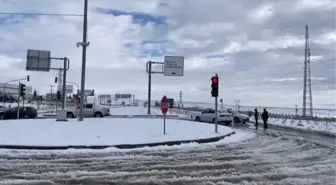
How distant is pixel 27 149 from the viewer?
492 inches

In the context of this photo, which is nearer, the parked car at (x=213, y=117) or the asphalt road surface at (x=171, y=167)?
the asphalt road surface at (x=171, y=167)

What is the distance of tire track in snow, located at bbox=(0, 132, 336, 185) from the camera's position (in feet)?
26.0

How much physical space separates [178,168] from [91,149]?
438 centimetres

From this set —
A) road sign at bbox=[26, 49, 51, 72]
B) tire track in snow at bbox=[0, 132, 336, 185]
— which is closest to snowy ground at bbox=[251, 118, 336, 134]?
tire track in snow at bbox=[0, 132, 336, 185]

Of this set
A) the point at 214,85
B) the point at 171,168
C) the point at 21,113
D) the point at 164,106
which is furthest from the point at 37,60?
the point at 171,168

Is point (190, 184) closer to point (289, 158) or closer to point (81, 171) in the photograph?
point (81, 171)

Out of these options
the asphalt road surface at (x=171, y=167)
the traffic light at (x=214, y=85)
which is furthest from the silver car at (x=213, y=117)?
the asphalt road surface at (x=171, y=167)

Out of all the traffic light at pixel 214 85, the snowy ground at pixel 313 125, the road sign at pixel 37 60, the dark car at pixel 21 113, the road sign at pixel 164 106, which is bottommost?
the snowy ground at pixel 313 125

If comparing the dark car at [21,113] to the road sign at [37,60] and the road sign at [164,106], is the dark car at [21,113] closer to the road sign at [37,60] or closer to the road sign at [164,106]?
the road sign at [37,60]

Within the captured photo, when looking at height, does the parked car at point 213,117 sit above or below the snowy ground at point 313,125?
above

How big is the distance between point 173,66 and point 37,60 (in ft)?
50.9

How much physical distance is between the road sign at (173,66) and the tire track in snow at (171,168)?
32.0 meters

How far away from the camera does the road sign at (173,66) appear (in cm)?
4447

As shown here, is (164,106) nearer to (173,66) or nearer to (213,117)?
(213,117)
